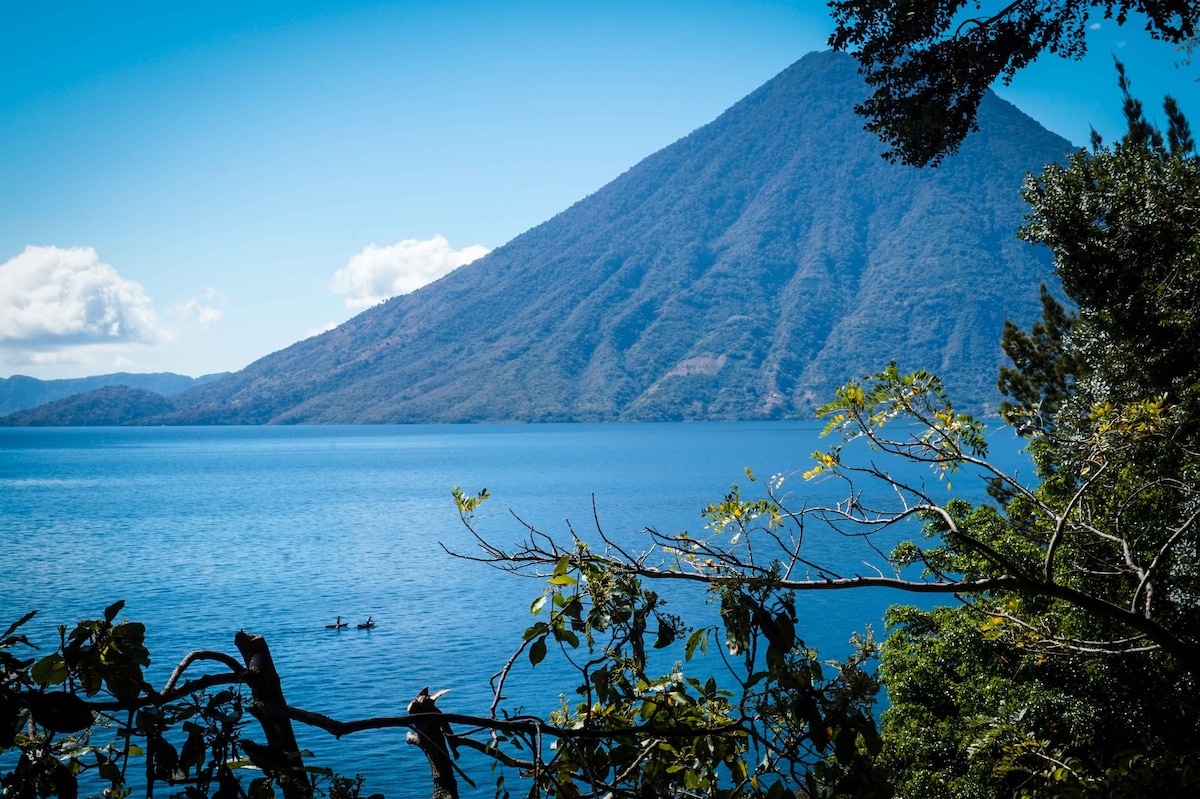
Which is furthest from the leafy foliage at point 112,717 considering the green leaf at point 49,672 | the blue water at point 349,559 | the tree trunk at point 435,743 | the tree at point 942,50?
the tree at point 942,50

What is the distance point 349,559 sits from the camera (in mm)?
46656

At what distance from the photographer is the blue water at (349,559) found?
1001 inches

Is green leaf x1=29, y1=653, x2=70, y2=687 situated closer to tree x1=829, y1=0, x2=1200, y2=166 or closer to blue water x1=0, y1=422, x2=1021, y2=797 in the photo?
blue water x1=0, y1=422, x2=1021, y2=797

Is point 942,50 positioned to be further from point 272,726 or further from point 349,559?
point 349,559

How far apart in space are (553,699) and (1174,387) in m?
18.6

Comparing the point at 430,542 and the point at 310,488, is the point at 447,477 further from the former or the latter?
the point at 430,542

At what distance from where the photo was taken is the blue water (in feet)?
83.4

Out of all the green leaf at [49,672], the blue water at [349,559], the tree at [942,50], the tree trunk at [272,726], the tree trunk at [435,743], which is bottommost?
the blue water at [349,559]

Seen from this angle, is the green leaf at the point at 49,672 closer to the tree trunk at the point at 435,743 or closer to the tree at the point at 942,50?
the tree trunk at the point at 435,743

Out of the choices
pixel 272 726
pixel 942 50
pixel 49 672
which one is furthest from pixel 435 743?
pixel 942 50

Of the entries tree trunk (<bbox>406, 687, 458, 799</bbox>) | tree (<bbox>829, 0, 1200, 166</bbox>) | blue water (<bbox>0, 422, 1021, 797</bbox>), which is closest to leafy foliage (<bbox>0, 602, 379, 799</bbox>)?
tree trunk (<bbox>406, 687, 458, 799</bbox>)

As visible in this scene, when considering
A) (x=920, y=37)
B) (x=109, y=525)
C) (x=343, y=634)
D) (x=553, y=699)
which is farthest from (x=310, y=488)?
(x=920, y=37)

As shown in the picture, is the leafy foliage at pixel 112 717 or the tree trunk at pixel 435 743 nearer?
Answer: the leafy foliage at pixel 112 717

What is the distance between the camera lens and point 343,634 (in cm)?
3056
